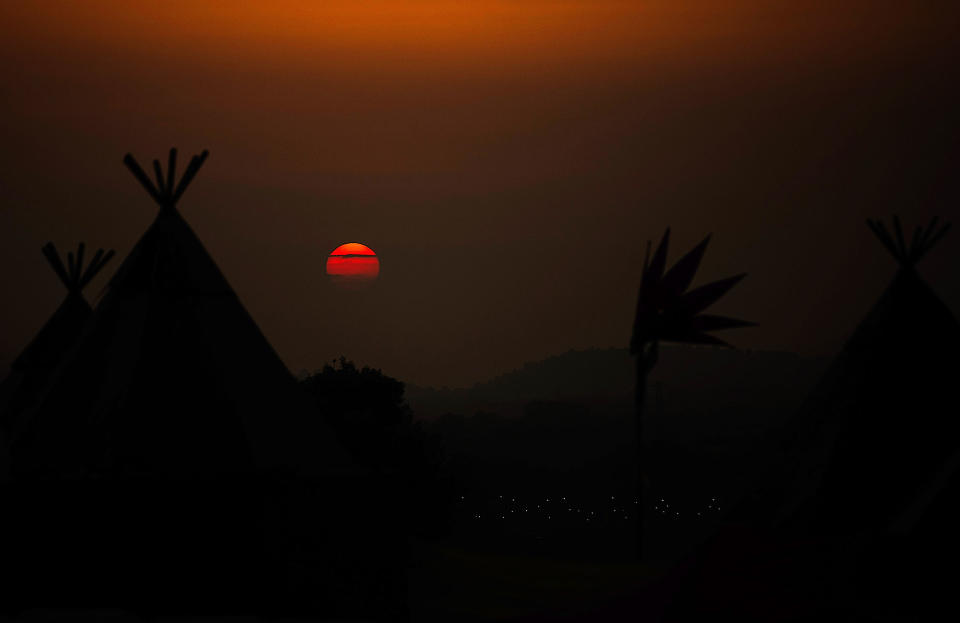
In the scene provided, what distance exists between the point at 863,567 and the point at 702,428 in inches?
2804

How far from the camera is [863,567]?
710 centimetres

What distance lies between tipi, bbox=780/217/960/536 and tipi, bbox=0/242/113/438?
36.2 ft

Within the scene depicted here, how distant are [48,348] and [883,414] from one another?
12232 millimetres

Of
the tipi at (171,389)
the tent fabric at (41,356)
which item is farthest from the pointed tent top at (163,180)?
the tent fabric at (41,356)

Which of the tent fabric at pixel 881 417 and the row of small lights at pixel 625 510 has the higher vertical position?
the tent fabric at pixel 881 417

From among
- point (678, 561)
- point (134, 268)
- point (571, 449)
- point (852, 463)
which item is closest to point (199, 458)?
point (134, 268)

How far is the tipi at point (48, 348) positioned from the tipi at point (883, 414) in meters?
11.0

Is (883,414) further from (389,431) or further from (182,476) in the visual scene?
(389,431)

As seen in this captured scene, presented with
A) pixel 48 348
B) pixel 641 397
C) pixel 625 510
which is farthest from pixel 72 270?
pixel 625 510

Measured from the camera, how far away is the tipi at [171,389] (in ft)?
37.8

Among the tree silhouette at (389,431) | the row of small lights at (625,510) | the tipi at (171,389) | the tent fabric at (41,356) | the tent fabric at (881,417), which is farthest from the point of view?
the row of small lights at (625,510)

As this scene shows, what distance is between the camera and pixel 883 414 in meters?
12.2

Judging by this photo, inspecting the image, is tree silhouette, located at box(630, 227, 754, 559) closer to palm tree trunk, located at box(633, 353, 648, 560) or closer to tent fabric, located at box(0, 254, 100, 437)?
palm tree trunk, located at box(633, 353, 648, 560)

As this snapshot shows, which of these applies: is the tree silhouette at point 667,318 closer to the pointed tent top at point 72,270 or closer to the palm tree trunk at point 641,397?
the palm tree trunk at point 641,397
